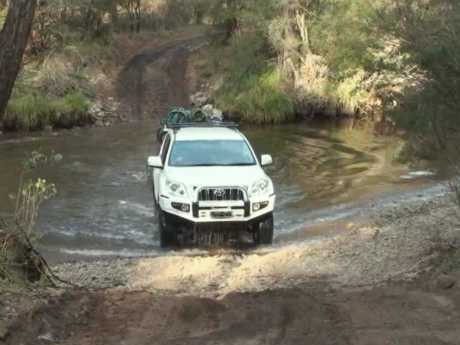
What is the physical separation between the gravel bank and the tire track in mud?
21834 mm

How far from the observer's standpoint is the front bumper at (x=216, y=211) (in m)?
11.8

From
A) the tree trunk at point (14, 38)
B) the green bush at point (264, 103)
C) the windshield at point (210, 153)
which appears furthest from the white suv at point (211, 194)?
the green bush at point (264, 103)

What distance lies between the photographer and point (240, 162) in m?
13.0

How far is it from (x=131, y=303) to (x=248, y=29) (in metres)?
30.2

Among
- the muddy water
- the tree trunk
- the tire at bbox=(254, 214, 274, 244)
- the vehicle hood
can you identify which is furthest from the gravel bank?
the tree trunk

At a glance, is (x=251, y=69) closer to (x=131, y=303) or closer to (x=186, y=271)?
(x=186, y=271)

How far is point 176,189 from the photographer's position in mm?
11977

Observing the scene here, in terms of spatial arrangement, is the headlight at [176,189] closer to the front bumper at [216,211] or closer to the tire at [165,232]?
the front bumper at [216,211]

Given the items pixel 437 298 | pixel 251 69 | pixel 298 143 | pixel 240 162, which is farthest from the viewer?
pixel 251 69

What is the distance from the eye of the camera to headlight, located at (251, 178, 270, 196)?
12000 mm

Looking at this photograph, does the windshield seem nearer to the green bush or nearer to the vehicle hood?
the vehicle hood

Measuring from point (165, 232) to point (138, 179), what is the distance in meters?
7.79

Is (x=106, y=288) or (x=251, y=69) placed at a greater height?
(x=251, y=69)

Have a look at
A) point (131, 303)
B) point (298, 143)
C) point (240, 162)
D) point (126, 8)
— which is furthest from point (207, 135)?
point (126, 8)
